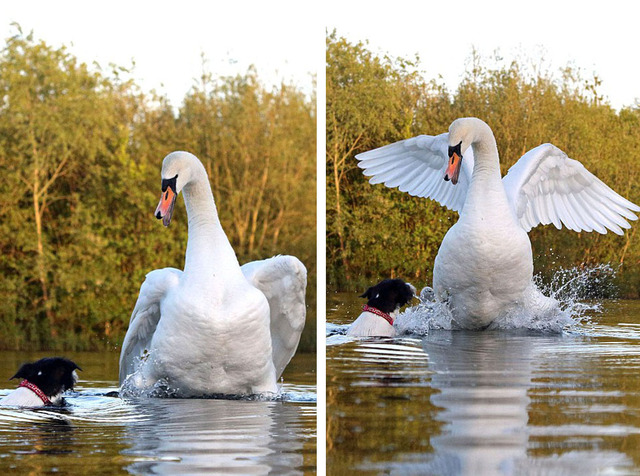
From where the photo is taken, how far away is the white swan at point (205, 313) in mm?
3797

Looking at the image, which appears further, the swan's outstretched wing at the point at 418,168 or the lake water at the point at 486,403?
the swan's outstretched wing at the point at 418,168

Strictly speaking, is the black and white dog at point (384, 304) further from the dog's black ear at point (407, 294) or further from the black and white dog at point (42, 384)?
the black and white dog at point (42, 384)

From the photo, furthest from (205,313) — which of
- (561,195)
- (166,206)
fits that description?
(561,195)

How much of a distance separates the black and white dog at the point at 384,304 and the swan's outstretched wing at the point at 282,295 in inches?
16.3

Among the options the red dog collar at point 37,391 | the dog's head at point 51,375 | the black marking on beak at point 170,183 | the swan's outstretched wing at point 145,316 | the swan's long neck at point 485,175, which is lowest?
the red dog collar at point 37,391

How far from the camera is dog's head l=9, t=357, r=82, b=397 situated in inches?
151

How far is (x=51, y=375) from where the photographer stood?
385 cm

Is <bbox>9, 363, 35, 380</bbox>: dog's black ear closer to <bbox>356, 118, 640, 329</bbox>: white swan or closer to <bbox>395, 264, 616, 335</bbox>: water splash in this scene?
<bbox>395, 264, 616, 335</bbox>: water splash

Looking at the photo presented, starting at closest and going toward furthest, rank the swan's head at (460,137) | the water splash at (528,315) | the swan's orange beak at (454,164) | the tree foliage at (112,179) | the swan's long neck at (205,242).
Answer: the swan's long neck at (205,242), the swan's orange beak at (454,164), the swan's head at (460,137), the water splash at (528,315), the tree foliage at (112,179)

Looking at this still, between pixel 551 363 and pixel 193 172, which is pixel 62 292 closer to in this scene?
pixel 193 172

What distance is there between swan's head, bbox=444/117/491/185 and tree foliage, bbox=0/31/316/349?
6.97ft

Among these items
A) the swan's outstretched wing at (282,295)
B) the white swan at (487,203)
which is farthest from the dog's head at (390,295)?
the swan's outstretched wing at (282,295)

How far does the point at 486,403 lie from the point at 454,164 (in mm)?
1317

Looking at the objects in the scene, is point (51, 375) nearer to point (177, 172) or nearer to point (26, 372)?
point (26, 372)
